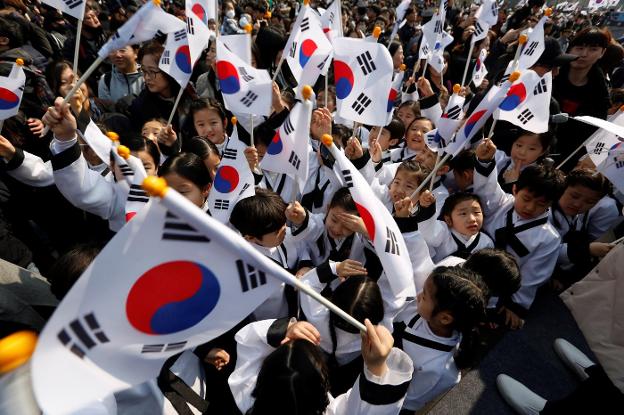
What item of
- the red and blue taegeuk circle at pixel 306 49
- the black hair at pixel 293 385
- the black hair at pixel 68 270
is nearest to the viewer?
the black hair at pixel 293 385

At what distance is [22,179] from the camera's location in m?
2.10

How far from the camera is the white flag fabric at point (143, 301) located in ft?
2.56

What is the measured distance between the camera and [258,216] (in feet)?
6.25

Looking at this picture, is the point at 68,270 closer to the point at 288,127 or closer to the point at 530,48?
the point at 288,127

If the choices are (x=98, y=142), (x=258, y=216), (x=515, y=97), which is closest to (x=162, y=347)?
(x=258, y=216)

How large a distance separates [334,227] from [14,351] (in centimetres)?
170

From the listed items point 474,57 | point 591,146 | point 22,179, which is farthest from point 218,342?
point 474,57

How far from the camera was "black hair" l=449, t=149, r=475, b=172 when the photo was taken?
2.81m

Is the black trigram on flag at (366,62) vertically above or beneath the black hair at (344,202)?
above

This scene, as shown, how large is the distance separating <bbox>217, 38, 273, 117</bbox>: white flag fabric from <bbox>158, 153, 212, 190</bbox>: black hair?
0.59m

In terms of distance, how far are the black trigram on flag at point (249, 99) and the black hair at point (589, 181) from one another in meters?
2.34

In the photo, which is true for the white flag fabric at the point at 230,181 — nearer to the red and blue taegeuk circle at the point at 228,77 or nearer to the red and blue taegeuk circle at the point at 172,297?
the red and blue taegeuk circle at the point at 228,77

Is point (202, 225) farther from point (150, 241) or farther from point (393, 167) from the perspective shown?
point (393, 167)

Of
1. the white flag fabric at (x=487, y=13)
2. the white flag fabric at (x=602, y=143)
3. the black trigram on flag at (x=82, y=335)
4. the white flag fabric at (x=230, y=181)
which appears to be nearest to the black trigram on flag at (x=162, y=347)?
the black trigram on flag at (x=82, y=335)
